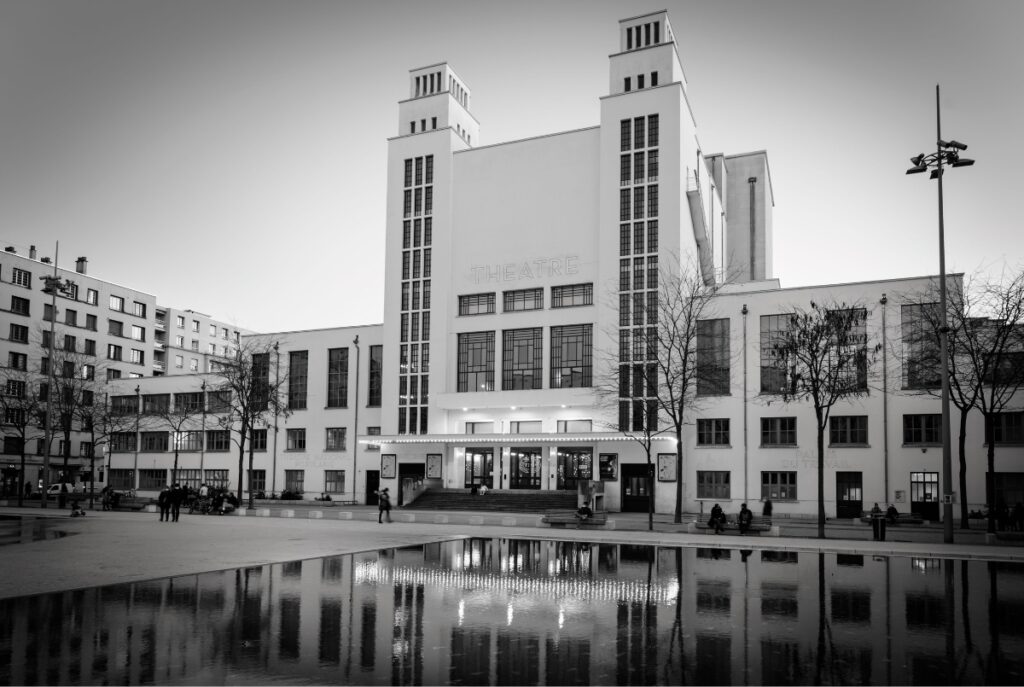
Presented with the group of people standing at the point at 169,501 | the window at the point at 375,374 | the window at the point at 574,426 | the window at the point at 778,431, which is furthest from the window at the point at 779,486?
the group of people standing at the point at 169,501

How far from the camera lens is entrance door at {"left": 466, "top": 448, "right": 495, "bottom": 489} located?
56156 mm

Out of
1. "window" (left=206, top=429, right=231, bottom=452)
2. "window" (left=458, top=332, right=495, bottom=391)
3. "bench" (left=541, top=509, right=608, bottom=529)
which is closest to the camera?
"bench" (left=541, top=509, right=608, bottom=529)

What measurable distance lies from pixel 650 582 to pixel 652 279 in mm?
35257

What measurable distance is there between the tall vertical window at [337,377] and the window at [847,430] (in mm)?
36014

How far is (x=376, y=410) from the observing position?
2477 inches

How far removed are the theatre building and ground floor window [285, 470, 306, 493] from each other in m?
0.57

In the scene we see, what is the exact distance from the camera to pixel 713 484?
164 ft

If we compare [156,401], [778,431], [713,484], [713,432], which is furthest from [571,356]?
[156,401]

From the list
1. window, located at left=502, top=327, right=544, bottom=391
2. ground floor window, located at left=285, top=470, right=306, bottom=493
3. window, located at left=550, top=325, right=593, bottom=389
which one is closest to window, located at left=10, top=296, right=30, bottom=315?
ground floor window, located at left=285, top=470, right=306, bottom=493

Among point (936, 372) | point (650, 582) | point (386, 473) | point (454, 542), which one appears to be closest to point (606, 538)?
point (454, 542)

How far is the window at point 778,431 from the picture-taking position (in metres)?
48.3

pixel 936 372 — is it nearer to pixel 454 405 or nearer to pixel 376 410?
pixel 454 405

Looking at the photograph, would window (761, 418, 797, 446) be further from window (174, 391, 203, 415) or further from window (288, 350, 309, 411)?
window (174, 391, 203, 415)

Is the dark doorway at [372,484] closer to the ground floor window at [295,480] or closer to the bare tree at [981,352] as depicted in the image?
the ground floor window at [295,480]
